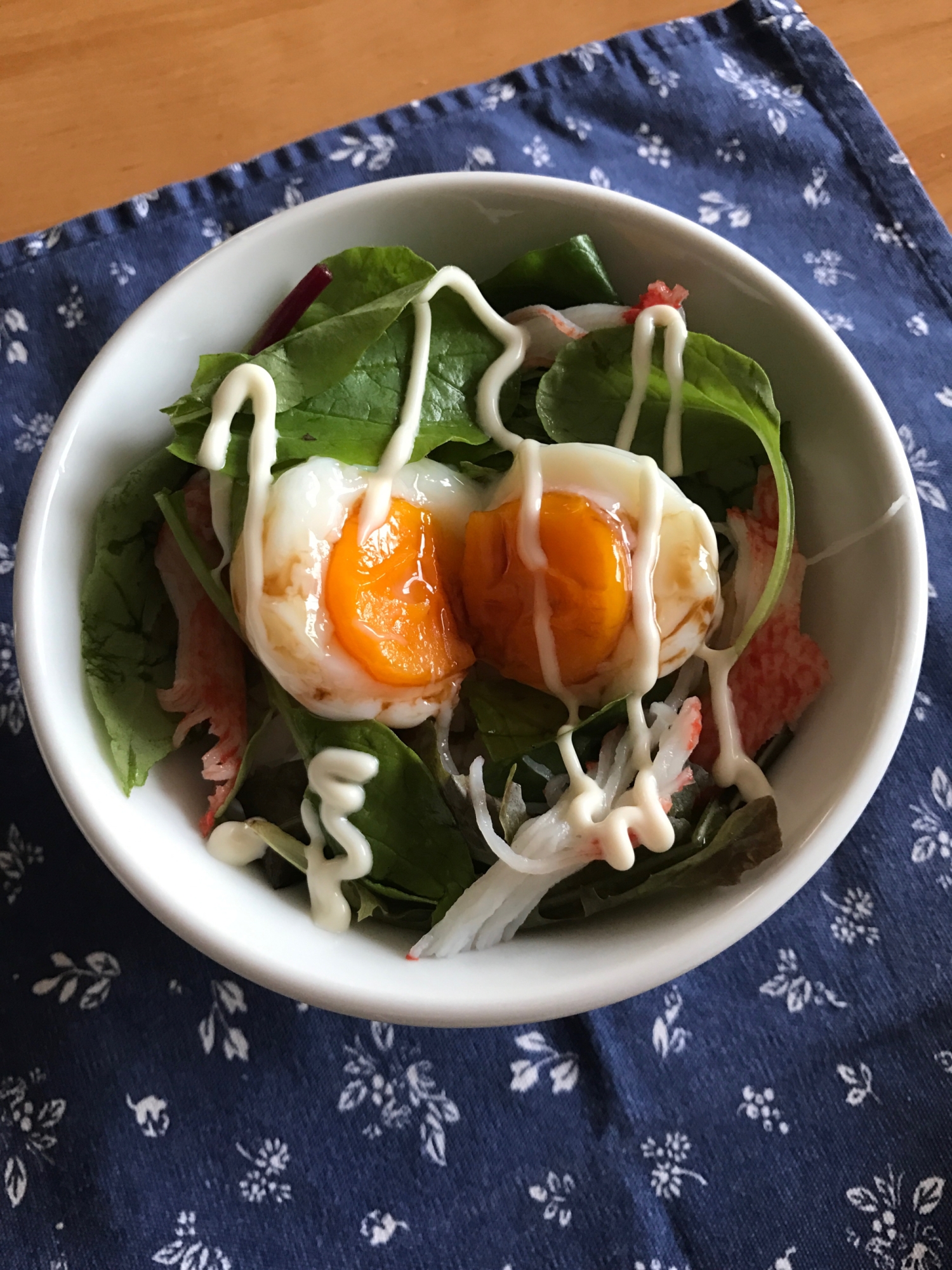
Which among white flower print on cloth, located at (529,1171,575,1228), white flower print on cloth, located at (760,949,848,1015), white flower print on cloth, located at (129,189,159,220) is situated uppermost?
white flower print on cloth, located at (129,189,159,220)

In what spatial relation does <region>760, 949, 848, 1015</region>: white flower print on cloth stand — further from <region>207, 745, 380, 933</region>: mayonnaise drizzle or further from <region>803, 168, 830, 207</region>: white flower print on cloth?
<region>803, 168, 830, 207</region>: white flower print on cloth

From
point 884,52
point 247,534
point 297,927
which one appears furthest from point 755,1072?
point 884,52

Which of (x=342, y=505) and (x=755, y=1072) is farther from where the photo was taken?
(x=755, y=1072)

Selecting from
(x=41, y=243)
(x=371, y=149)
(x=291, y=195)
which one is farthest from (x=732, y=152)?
(x=41, y=243)

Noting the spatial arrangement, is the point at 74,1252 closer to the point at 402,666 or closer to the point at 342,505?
the point at 402,666

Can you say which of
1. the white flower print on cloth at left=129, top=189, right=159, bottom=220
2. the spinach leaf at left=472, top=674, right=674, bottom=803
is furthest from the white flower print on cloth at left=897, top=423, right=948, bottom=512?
the white flower print on cloth at left=129, top=189, right=159, bottom=220
